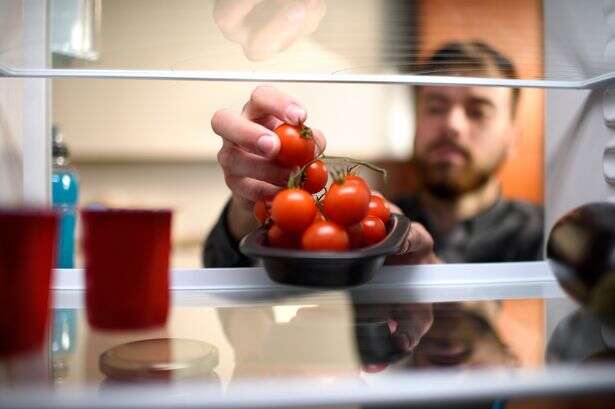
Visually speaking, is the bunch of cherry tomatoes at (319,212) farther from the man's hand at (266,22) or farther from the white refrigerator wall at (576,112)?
the white refrigerator wall at (576,112)

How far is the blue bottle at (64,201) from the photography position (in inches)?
40.5

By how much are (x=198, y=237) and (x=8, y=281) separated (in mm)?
1619

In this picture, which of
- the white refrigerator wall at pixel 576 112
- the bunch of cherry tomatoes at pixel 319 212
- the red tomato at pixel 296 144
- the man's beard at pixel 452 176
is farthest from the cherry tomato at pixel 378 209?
the man's beard at pixel 452 176

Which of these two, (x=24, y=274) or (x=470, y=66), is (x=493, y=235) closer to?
(x=470, y=66)

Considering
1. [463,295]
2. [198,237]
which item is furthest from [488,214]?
[463,295]

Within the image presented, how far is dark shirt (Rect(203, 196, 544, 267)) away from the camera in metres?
1.94

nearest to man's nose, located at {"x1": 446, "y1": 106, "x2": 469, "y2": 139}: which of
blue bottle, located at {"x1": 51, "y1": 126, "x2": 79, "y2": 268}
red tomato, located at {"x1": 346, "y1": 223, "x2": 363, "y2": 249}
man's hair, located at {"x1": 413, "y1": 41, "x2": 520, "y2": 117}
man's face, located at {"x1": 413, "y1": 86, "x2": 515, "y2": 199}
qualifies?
man's face, located at {"x1": 413, "y1": 86, "x2": 515, "y2": 199}

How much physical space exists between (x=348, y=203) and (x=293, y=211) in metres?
0.06

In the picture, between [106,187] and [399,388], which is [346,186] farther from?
[106,187]

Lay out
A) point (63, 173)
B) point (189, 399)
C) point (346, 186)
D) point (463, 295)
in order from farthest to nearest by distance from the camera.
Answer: point (63, 173) < point (463, 295) < point (346, 186) < point (189, 399)

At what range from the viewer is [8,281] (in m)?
0.50

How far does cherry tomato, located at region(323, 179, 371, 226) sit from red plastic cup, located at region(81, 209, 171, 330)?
0.65 feet

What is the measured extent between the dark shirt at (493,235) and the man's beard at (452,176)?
0.09 metres

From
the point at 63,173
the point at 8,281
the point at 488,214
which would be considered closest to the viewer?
the point at 8,281
